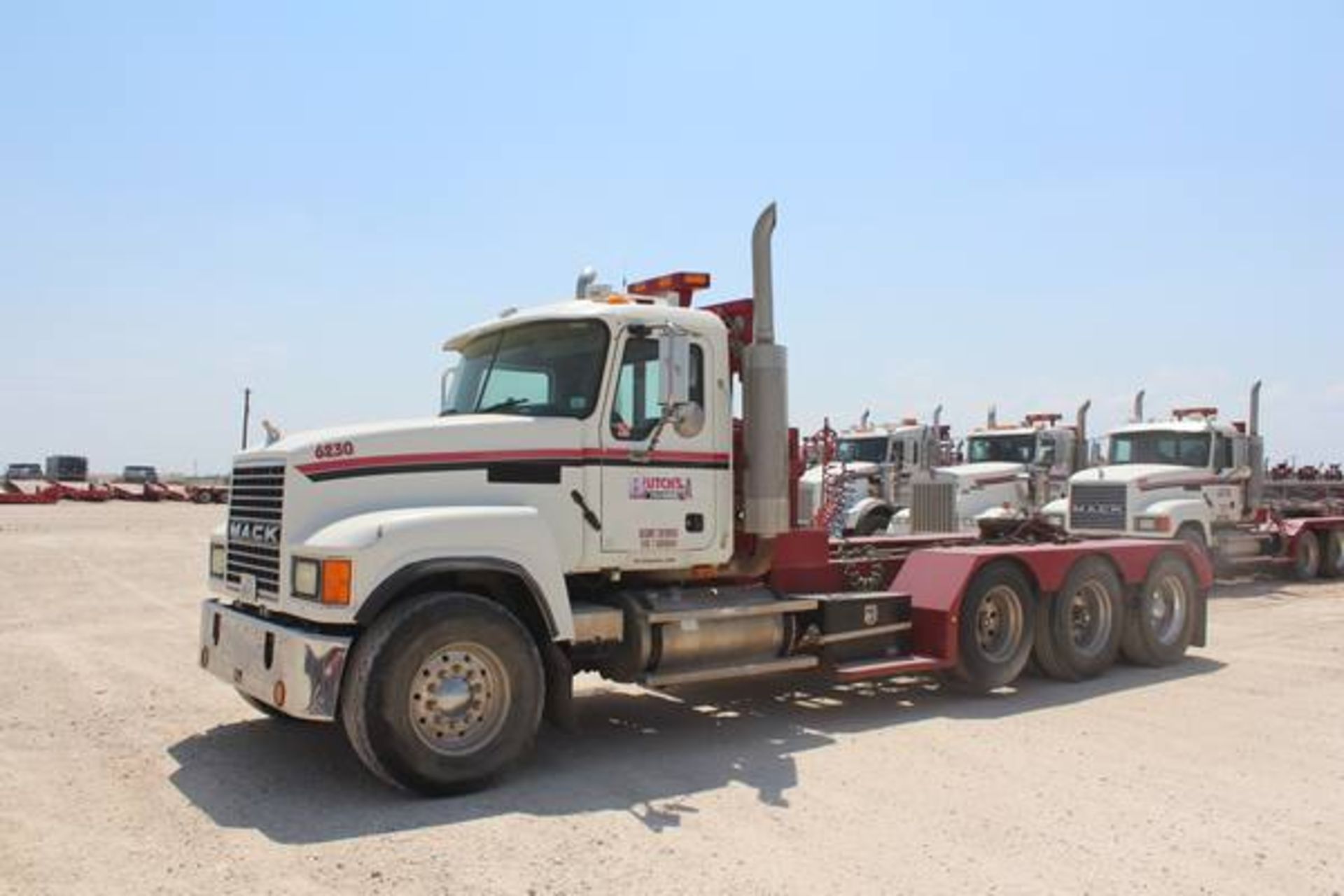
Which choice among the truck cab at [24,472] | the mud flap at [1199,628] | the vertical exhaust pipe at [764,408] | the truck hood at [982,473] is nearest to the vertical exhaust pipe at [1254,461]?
the truck hood at [982,473]

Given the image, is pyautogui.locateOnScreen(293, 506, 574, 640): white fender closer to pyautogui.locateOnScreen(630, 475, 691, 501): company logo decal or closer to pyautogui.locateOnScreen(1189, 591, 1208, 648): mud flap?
pyautogui.locateOnScreen(630, 475, 691, 501): company logo decal

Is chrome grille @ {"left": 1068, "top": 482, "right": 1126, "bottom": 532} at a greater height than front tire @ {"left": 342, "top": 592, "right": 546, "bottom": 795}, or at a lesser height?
greater

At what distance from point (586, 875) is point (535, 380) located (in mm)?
3452

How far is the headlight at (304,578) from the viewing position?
6039mm

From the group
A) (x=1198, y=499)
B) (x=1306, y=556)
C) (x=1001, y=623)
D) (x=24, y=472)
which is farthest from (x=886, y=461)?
(x=24, y=472)

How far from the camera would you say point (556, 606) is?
662 cm

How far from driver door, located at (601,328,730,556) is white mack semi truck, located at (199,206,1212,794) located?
0.05 feet

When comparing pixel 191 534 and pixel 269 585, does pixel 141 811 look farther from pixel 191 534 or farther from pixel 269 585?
pixel 191 534

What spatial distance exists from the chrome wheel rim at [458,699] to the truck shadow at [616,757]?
339 mm

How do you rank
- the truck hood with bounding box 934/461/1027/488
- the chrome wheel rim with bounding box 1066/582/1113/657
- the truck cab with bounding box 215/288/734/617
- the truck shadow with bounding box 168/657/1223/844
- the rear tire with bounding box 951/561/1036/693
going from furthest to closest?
the truck hood with bounding box 934/461/1027/488 < the chrome wheel rim with bounding box 1066/582/1113/657 < the rear tire with bounding box 951/561/1036/693 < the truck cab with bounding box 215/288/734/617 < the truck shadow with bounding box 168/657/1223/844

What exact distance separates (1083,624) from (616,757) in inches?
207

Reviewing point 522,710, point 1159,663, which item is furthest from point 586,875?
point 1159,663

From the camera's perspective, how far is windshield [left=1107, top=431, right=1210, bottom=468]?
712 inches

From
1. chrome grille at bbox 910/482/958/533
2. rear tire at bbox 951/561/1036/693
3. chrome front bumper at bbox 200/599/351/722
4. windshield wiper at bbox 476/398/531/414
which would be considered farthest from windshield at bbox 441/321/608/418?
chrome grille at bbox 910/482/958/533
